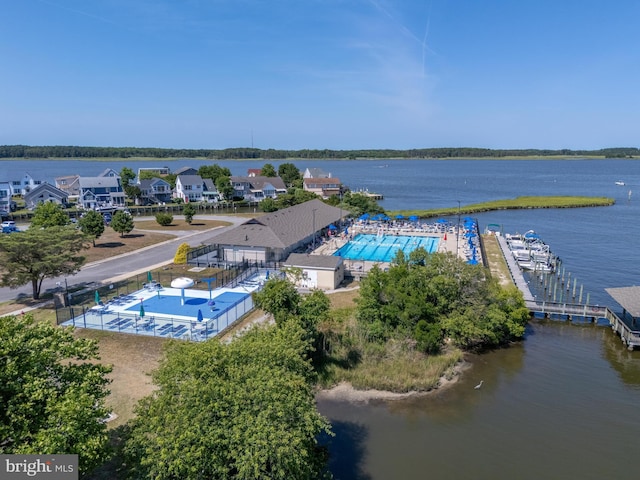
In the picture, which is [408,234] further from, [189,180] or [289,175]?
[289,175]

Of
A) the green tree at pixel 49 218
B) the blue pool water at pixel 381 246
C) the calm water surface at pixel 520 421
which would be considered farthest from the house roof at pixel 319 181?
the calm water surface at pixel 520 421

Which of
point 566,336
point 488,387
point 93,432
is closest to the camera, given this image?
point 93,432

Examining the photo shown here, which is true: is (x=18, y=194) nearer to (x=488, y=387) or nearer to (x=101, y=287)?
(x=101, y=287)

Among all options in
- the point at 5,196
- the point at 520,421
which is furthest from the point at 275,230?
the point at 5,196

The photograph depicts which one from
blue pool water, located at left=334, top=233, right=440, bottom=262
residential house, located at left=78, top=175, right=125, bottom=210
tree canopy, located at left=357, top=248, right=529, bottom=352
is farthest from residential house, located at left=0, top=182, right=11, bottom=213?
tree canopy, located at left=357, top=248, right=529, bottom=352

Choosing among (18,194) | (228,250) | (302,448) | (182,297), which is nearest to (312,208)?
(228,250)
